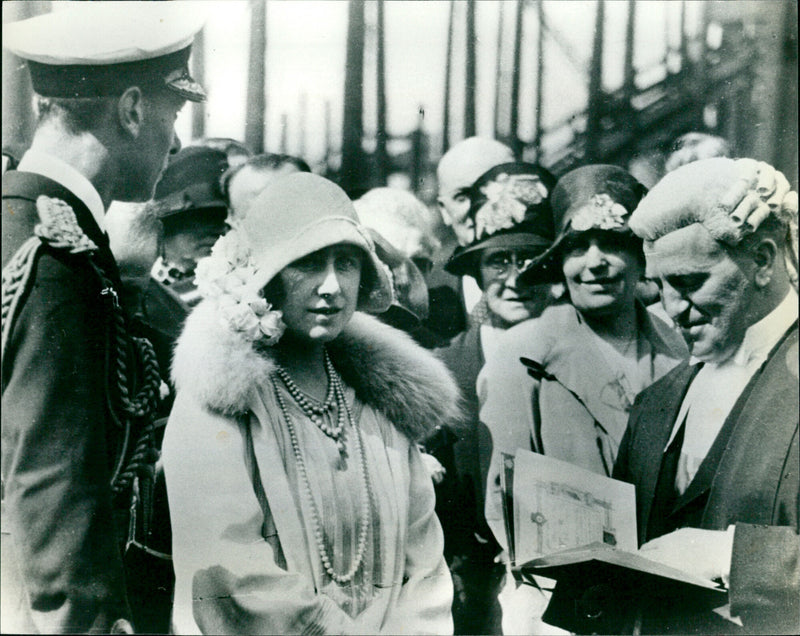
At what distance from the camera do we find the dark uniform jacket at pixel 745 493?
3100 mm

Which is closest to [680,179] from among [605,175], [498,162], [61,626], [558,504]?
[605,175]

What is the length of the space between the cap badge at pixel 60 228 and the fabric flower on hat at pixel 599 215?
1581mm

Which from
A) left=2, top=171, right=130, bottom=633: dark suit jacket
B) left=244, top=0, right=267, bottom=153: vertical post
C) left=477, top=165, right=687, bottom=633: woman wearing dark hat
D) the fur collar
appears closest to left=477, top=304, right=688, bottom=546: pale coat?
left=477, top=165, right=687, bottom=633: woman wearing dark hat

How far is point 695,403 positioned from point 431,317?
94 centimetres

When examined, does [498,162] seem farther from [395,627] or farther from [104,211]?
[395,627]

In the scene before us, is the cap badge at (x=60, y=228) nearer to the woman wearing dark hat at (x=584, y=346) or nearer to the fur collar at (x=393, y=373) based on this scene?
the fur collar at (x=393, y=373)

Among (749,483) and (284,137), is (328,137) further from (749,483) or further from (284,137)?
(749,483)

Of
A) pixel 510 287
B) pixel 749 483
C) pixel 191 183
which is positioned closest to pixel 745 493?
pixel 749 483

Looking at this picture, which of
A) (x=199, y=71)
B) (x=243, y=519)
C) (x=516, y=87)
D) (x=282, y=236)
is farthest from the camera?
(x=516, y=87)

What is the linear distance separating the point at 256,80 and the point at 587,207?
1173 millimetres

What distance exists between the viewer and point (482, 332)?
3127 millimetres

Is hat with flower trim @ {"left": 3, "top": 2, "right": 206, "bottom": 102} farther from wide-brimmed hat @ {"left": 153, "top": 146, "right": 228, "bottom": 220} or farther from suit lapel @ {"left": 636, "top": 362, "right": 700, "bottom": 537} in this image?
suit lapel @ {"left": 636, "top": 362, "right": 700, "bottom": 537}

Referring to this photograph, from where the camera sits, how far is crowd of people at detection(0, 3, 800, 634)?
2.90 metres

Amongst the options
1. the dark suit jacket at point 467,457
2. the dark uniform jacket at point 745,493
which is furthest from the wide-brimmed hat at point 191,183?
the dark uniform jacket at point 745,493
